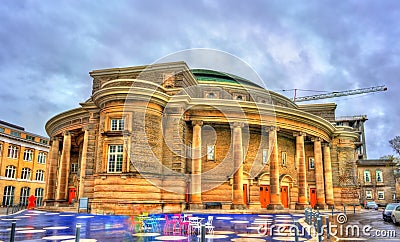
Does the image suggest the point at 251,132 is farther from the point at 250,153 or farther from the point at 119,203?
the point at 119,203

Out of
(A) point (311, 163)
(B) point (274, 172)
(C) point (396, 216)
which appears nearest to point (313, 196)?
(A) point (311, 163)

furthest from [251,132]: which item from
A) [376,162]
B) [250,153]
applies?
[376,162]

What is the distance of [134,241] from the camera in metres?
12.6

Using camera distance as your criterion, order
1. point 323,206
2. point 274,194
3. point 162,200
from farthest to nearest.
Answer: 1. point 323,206
2. point 274,194
3. point 162,200

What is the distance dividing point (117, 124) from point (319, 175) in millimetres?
22408

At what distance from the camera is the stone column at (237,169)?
28.8 m

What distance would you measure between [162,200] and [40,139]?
154 feet

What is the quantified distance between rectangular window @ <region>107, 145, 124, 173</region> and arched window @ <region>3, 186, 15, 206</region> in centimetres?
3765

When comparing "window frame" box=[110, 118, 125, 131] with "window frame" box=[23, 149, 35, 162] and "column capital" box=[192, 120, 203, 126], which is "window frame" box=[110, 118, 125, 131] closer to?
"column capital" box=[192, 120, 203, 126]

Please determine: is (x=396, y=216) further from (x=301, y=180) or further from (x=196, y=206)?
(x=196, y=206)

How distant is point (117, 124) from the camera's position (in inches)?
1038

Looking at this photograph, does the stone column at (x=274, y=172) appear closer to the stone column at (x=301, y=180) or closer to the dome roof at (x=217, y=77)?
the stone column at (x=301, y=180)

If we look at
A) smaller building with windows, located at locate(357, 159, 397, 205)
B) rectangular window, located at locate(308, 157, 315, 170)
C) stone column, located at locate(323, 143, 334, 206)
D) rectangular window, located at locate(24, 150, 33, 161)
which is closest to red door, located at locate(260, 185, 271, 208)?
stone column, located at locate(323, 143, 334, 206)

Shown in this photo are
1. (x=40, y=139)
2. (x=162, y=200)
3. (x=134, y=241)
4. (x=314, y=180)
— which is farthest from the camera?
(x=40, y=139)
